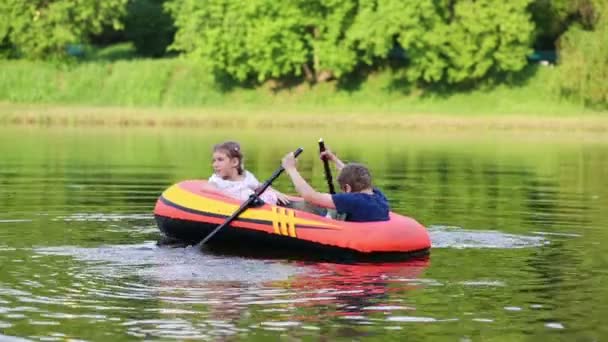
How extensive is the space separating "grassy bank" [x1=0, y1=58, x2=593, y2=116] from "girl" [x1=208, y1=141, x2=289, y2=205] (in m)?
36.3

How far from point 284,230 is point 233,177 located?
1.55 metres

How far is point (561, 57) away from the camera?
178 ft

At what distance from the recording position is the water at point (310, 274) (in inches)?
465

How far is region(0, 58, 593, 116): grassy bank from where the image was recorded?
181ft

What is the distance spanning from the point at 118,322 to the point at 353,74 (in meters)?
48.4

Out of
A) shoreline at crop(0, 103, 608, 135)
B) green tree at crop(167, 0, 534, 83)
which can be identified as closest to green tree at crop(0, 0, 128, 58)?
green tree at crop(167, 0, 534, 83)

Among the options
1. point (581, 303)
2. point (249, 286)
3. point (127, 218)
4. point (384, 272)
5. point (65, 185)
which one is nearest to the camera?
point (581, 303)

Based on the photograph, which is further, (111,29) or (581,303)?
(111,29)

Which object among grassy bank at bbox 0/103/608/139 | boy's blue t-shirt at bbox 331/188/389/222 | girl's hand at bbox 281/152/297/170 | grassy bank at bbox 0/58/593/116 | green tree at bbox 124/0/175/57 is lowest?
grassy bank at bbox 0/103/608/139

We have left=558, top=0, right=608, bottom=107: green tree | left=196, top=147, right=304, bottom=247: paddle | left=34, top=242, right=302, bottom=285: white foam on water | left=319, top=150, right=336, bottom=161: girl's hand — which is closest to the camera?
left=34, top=242, right=302, bottom=285: white foam on water

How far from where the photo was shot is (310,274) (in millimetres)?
14703

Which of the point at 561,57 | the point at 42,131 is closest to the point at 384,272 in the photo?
the point at 42,131

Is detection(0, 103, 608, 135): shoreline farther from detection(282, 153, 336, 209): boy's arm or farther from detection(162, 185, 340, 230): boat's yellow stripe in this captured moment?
detection(282, 153, 336, 209): boy's arm

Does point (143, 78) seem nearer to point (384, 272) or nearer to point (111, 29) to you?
point (111, 29)
